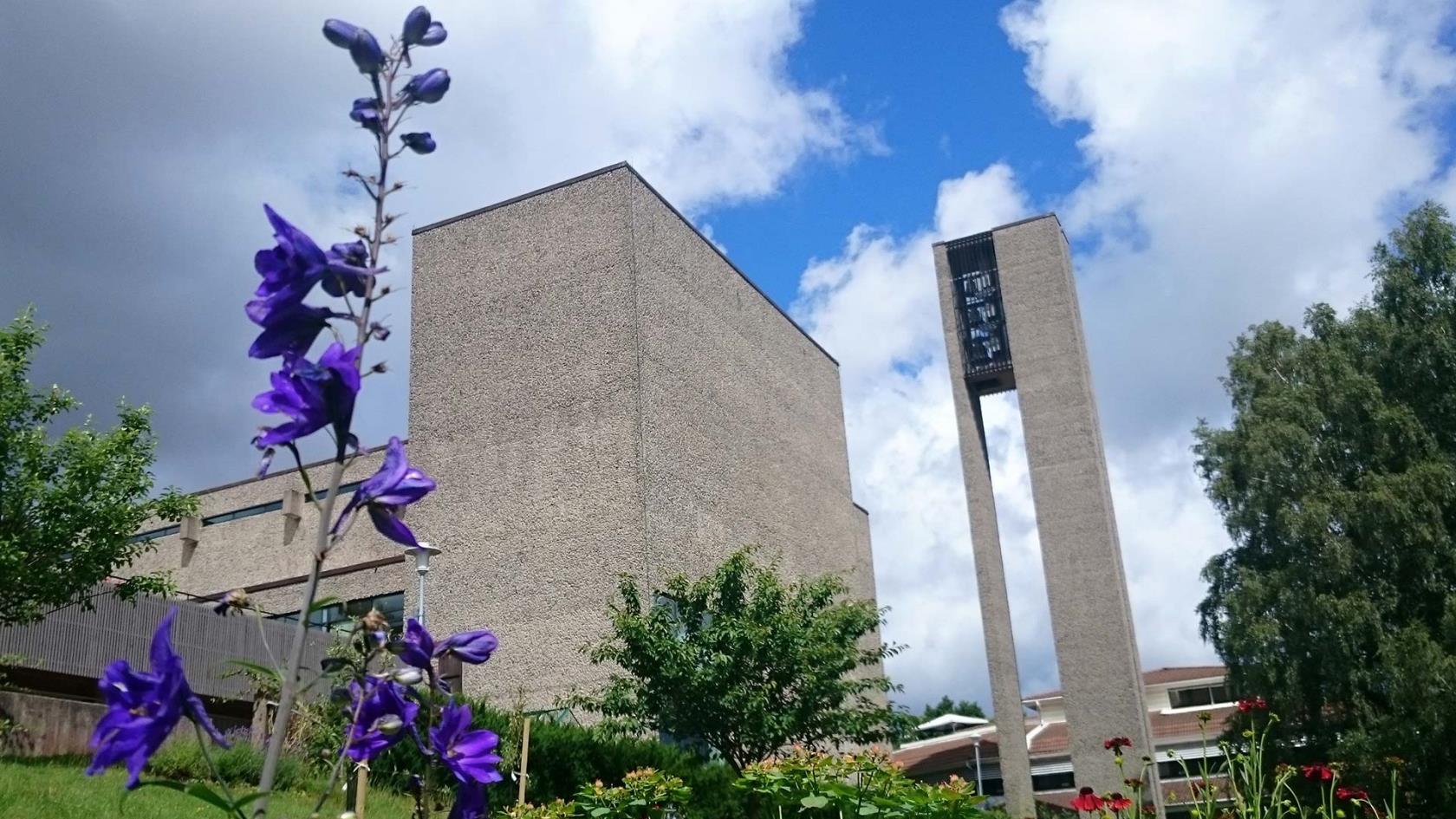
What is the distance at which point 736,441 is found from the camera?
25672mm

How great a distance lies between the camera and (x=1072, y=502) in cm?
3139

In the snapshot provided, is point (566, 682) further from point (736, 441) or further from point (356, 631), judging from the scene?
point (356, 631)

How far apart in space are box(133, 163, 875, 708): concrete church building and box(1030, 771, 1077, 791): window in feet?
49.4

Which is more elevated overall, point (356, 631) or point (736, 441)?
point (736, 441)

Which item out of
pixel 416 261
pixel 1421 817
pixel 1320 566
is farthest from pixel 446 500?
pixel 1421 817

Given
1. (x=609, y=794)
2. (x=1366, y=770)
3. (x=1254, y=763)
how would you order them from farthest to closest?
(x=1366, y=770), (x=609, y=794), (x=1254, y=763)

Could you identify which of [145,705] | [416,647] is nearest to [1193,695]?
[416,647]

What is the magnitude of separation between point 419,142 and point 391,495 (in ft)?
2.40

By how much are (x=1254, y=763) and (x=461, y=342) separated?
2089 centimetres

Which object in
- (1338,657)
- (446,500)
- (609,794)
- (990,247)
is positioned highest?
(990,247)

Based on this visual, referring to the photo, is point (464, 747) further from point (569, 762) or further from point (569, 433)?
point (569, 433)

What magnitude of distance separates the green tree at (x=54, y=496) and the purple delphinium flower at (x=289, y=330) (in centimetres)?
1239

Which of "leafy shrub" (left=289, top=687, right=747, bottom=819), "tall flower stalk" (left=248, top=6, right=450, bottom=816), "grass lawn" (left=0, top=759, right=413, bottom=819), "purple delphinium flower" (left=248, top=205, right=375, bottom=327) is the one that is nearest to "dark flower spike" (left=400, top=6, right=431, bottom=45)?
"tall flower stalk" (left=248, top=6, right=450, bottom=816)

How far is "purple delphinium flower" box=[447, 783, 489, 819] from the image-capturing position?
1.80 metres
